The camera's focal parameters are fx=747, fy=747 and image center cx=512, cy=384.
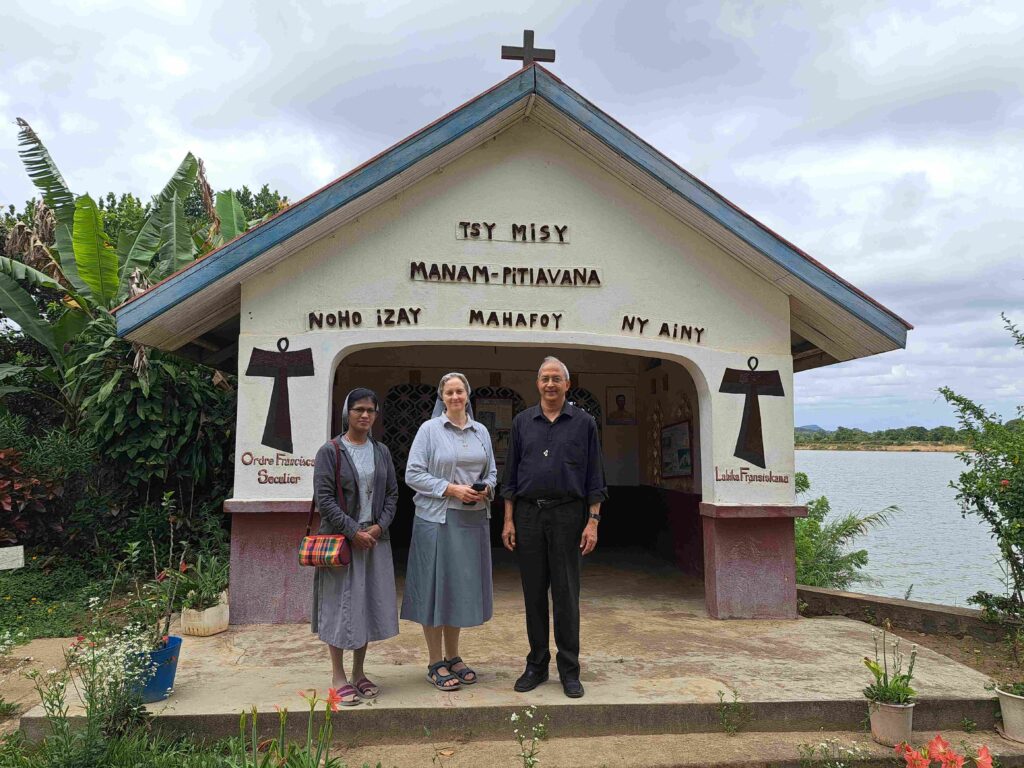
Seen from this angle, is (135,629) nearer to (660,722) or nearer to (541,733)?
(541,733)

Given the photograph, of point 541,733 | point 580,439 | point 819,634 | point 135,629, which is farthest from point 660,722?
point 135,629

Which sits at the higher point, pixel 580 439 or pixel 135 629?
pixel 580 439

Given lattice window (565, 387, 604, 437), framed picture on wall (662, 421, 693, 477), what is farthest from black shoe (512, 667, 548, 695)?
lattice window (565, 387, 604, 437)

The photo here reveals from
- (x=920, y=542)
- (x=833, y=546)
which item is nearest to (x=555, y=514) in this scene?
(x=833, y=546)

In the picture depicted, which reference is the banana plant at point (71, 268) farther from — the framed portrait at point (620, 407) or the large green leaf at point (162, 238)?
the framed portrait at point (620, 407)

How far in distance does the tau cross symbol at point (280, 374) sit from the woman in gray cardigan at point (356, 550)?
80.2 inches

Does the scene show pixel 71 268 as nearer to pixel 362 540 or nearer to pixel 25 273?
pixel 25 273

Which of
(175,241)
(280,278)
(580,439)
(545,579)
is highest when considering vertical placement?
(175,241)

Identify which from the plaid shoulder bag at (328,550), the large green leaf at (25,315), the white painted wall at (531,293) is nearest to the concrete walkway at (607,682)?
the plaid shoulder bag at (328,550)

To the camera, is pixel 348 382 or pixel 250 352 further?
pixel 348 382

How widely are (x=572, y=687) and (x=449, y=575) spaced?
3.40 feet

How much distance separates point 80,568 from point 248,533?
3.58 m

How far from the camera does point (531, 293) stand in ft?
22.6

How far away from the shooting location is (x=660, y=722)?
4.56m
